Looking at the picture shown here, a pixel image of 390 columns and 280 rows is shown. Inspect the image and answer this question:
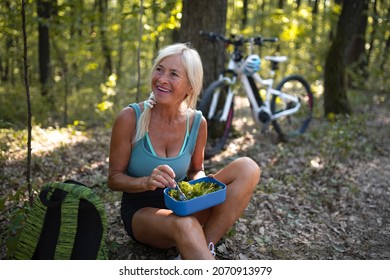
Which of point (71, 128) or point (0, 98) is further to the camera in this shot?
point (0, 98)

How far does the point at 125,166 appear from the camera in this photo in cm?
252

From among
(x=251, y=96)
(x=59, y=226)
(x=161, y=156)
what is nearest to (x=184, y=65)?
(x=161, y=156)

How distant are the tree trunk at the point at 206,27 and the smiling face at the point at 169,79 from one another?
245 cm

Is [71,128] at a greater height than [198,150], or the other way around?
[198,150]

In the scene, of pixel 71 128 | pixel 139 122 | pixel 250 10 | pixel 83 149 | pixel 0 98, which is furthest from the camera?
pixel 250 10

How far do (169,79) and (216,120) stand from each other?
2711 mm

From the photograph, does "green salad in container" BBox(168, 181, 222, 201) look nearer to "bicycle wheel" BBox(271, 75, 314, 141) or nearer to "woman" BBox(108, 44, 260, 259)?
"woman" BBox(108, 44, 260, 259)

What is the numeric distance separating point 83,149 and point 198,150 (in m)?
2.61

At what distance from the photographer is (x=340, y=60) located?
6629 mm

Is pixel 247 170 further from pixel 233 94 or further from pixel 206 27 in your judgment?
pixel 206 27

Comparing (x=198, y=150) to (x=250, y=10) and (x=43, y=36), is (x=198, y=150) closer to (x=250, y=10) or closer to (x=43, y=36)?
(x=43, y=36)

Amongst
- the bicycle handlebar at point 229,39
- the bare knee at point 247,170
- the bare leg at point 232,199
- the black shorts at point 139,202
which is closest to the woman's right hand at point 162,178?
the black shorts at point 139,202

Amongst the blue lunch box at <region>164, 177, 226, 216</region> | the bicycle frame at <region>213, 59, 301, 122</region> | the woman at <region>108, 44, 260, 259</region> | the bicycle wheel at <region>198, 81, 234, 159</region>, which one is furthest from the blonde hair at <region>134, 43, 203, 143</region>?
the bicycle frame at <region>213, 59, 301, 122</region>

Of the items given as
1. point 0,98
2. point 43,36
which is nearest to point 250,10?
point 43,36
